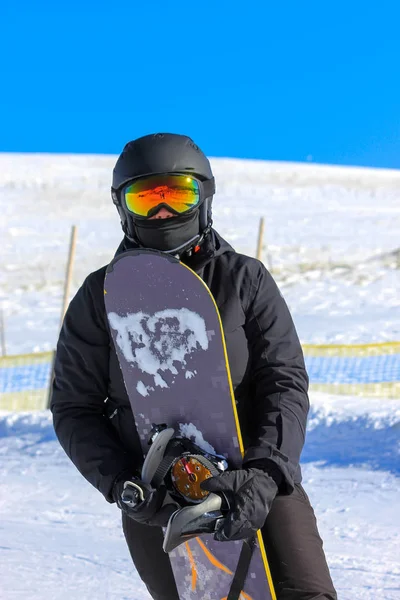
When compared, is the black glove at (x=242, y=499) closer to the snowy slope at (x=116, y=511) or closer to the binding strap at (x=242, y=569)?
the binding strap at (x=242, y=569)

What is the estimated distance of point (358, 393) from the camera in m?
8.65

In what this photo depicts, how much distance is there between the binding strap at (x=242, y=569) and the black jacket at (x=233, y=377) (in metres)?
0.17

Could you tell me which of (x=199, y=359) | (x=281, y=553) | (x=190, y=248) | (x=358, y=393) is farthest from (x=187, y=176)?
(x=358, y=393)

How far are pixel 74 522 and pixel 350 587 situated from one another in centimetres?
185

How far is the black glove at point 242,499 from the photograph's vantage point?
179cm

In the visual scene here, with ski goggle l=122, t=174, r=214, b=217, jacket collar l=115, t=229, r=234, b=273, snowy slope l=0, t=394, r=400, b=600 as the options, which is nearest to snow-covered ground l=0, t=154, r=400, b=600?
snowy slope l=0, t=394, r=400, b=600

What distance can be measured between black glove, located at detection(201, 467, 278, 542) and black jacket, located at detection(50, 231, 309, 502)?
66 millimetres

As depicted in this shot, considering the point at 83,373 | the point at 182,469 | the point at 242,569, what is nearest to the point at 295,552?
the point at 242,569

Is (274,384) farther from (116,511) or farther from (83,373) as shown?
(116,511)

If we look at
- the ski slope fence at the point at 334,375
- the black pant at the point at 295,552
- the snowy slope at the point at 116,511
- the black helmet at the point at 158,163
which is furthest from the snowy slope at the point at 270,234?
the black pant at the point at 295,552

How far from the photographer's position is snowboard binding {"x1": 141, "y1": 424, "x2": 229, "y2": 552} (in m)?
1.81

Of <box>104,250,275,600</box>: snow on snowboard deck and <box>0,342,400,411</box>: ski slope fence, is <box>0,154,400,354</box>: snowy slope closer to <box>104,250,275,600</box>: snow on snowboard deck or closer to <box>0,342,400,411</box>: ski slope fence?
<box>0,342,400,411</box>: ski slope fence

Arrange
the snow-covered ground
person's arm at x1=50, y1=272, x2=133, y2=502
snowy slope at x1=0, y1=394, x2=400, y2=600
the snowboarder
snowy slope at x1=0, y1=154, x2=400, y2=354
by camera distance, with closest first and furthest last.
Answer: the snowboarder < person's arm at x1=50, y1=272, x2=133, y2=502 < snowy slope at x1=0, y1=394, x2=400, y2=600 < the snow-covered ground < snowy slope at x1=0, y1=154, x2=400, y2=354

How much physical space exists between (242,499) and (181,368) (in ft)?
1.35
